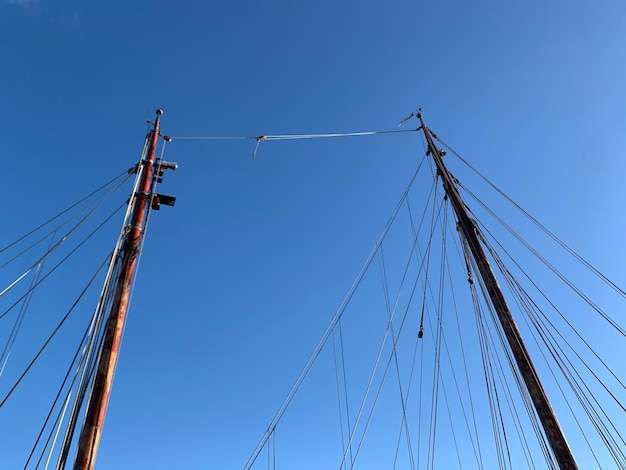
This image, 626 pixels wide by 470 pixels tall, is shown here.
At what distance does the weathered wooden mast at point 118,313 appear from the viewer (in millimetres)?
7879

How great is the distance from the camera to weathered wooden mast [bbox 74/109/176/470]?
25.8 feet

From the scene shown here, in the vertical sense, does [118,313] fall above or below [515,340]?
above

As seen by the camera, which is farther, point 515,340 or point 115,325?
point 515,340

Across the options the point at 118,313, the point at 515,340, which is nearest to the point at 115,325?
the point at 118,313

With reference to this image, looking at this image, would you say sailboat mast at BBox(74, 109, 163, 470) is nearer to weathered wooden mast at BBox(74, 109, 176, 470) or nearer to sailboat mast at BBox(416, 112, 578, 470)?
weathered wooden mast at BBox(74, 109, 176, 470)

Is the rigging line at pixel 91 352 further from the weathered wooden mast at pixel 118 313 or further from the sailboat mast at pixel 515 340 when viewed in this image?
the sailboat mast at pixel 515 340

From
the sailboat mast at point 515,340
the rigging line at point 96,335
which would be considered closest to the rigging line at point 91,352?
the rigging line at point 96,335

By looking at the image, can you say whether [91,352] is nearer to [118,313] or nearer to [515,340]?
[118,313]

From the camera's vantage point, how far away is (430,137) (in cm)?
1762

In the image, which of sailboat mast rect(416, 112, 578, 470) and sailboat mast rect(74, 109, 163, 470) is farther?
sailboat mast rect(416, 112, 578, 470)

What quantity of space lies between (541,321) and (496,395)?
2.86m

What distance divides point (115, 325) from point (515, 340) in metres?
9.89

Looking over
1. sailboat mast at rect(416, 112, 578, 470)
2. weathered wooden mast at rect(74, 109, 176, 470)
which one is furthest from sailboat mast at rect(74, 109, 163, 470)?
sailboat mast at rect(416, 112, 578, 470)

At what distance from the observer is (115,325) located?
391 inches
